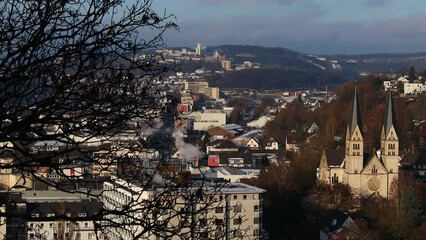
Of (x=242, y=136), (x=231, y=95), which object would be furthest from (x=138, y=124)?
(x=231, y=95)

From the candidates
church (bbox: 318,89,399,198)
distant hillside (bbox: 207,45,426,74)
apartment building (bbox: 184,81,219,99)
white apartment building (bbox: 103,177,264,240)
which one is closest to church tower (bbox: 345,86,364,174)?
church (bbox: 318,89,399,198)

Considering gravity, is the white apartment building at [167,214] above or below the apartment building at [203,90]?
above

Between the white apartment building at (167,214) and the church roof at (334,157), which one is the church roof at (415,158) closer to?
the church roof at (334,157)

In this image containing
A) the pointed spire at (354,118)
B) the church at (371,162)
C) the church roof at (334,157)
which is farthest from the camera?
the church roof at (334,157)

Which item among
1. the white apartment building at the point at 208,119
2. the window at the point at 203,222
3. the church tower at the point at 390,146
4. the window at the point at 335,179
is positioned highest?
the window at the point at 203,222

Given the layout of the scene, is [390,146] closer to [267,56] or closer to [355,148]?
[355,148]

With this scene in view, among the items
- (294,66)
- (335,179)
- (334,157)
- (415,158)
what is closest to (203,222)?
(335,179)

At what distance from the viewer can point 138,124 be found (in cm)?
377

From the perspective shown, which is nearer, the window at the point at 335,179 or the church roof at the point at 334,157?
the window at the point at 335,179

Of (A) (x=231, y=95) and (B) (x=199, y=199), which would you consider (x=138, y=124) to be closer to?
(B) (x=199, y=199)

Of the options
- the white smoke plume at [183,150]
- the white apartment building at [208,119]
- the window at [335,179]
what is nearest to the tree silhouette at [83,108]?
the white smoke plume at [183,150]

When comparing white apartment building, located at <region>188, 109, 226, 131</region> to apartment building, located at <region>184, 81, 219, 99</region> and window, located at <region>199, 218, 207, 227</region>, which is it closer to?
apartment building, located at <region>184, 81, 219, 99</region>

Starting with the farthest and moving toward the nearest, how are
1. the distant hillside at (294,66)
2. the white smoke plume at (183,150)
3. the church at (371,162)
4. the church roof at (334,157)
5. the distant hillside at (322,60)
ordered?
the distant hillside at (322,60), the distant hillside at (294,66), the church roof at (334,157), the church at (371,162), the white smoke plume at (183,150)

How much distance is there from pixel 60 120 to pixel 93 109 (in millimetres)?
130
